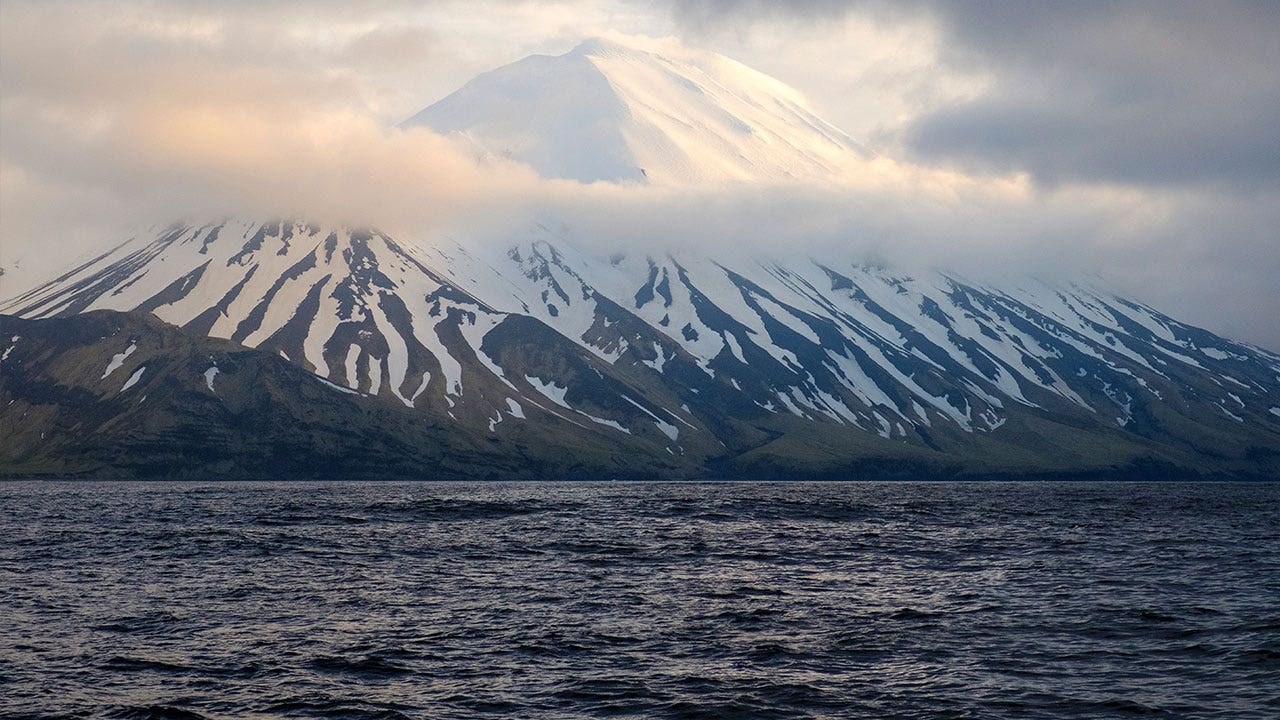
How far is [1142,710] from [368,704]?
2218cm

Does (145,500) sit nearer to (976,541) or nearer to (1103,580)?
(976,541)

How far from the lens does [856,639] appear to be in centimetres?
4744

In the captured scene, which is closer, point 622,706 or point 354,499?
point 622,706

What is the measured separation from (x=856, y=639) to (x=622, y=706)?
46.4 ft

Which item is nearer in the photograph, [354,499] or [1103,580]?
[1103,580]

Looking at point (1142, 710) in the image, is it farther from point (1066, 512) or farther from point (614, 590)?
point (1066, 512)

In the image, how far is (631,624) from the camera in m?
51.1

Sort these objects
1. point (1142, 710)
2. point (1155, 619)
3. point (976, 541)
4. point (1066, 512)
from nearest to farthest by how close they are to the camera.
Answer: point (1142, 710)
point (1155, 619)
point (976, 541)
point (1066, 512)

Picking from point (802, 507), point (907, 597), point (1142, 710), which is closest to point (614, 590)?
point (907, 597)

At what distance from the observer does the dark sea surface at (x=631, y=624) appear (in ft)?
122

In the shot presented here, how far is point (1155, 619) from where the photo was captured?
51.8 meters

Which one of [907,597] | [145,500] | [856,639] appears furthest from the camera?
[145,500]

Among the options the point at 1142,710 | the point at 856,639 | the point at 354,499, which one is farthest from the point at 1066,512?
the point at 1142,710

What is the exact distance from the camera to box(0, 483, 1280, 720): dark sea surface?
122 ft
